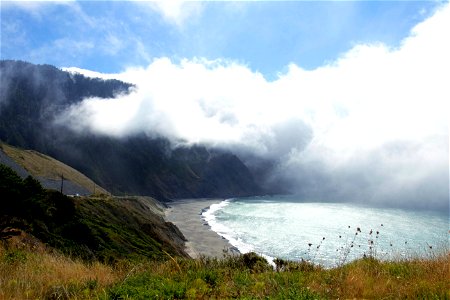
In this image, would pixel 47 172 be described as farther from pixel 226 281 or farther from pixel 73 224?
pixel 226 281

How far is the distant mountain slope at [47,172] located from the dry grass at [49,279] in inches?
6170

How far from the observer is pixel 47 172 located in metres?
176

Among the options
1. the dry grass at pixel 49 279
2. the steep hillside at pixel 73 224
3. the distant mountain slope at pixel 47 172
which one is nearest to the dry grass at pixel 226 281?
the dry grass at pixel 49 279

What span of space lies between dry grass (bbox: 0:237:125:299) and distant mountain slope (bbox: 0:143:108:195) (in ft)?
514

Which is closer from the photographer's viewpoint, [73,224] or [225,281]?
[225,281]

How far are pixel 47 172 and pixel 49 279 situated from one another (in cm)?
18504

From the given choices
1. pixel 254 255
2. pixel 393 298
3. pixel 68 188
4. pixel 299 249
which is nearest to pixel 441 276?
pixel 393 298

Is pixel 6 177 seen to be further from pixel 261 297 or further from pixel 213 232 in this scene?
pixel 213 232

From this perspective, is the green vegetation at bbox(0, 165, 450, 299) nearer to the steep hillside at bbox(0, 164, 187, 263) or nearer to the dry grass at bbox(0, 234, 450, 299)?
the dry grass at bbox(0, 234, 450, 299)

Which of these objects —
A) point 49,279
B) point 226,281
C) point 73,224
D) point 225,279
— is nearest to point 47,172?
point 73,224

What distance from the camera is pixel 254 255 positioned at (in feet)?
35.3

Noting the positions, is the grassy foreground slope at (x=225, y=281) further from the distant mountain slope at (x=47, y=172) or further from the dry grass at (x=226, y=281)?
the distant mountain slope at (x=47, y=172)

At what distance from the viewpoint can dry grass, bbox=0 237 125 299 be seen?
24.5 ft

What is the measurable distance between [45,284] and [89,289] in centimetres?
111
